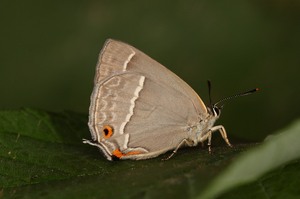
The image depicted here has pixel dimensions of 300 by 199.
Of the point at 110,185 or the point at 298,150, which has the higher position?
the point at 298,150

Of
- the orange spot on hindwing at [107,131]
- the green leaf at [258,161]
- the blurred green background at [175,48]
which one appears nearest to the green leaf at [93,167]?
the green leaf at [258,161]

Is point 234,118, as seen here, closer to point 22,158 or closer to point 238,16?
point 238,16

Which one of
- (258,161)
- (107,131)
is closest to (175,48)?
(107,131)

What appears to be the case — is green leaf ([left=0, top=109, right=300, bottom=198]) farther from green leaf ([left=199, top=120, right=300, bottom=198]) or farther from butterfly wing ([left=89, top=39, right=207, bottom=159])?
butterfly wing ([left=89, top=39, right=207, bottom=159])

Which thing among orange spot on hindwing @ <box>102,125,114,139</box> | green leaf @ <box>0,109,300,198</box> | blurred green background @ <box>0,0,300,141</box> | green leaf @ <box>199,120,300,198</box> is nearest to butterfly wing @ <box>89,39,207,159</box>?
orange spot on hindwing @ <box>102,125,114,139</box>

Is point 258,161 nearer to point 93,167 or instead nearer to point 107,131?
point 93,167

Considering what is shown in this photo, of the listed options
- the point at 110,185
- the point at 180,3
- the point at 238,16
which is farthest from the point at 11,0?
the point at 110,185

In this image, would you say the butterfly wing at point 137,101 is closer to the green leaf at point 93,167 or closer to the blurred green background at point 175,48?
the green leaf at point 93,167
